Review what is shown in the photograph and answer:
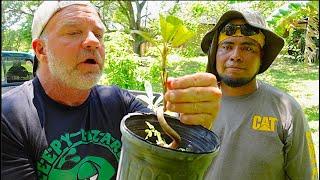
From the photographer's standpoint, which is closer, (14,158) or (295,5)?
(14,158)

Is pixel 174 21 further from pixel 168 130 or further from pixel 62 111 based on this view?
pixel 62 111

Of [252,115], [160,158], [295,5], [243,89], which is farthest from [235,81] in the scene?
[295,5]

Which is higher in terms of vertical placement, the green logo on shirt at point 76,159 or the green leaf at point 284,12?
the green leaf at point 284,12

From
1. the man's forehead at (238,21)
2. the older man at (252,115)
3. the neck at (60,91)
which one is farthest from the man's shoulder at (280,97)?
the neck at (60,91)

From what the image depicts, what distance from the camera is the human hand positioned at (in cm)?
87

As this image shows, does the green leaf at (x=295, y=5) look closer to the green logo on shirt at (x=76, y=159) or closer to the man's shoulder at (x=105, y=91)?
the man's shoulder at (x=105, y=91)

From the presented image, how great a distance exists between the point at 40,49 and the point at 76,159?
0.46 meters

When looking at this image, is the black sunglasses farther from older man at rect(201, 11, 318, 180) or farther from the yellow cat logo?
the yellow cat logo

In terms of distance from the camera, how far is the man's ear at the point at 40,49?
4.87 feet

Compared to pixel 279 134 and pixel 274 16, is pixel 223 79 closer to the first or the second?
pixel 279 134

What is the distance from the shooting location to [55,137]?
1.36m

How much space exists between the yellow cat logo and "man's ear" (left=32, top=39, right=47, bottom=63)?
1130mm

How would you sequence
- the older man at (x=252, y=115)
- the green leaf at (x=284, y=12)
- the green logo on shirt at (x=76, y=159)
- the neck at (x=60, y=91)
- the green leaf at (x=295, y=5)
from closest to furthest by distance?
the green logo on shirt at (x=76, y=159)
the neck at (x=60, y=91)
the older man at (x=252, y=115)
the green leaf at (x=284, y=12)
the green leaf at (x=295, y=5)

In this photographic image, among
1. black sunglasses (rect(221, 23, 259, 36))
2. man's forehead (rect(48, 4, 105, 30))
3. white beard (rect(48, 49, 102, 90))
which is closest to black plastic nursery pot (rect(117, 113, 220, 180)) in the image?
white beard (rect(48, 49, 102, 90))
